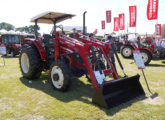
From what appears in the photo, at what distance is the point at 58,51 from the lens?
15.0 feet

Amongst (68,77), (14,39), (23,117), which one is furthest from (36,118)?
(14,39)

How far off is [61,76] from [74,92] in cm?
56

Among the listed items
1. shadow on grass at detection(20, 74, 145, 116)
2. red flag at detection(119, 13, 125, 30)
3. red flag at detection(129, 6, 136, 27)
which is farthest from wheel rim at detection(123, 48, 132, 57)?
red flag at detection(119, 13, 125, 30)

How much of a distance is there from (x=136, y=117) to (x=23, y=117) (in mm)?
2023

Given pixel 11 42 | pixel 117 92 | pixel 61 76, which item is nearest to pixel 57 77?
pixel 61 76

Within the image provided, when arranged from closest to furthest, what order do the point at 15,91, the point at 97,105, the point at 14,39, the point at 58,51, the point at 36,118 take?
1. the point at 36,118
2. the point at 97,105
3. the point at 15,91
4. the point at 58,51
5. the point at 14,39

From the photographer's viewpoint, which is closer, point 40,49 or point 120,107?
point 120,107

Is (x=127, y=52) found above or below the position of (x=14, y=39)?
below

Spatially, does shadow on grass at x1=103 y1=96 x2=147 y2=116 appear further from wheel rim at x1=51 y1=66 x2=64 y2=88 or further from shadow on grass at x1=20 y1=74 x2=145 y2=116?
wheel rim at x1=51 y1=66 x2=64 y2=88

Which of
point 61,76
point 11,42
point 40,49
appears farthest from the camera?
point 11,42

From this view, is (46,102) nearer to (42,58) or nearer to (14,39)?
(42,58)

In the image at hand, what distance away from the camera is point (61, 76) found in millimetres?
4121

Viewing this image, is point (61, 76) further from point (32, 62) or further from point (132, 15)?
point (132, 15)

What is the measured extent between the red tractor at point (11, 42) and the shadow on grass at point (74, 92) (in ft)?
25.8
